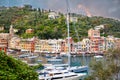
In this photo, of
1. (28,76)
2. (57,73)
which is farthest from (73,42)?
(28,76)

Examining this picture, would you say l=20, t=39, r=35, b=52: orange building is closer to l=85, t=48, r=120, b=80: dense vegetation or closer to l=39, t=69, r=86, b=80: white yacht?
l=39, t=69, r=86, b=80: white yacht

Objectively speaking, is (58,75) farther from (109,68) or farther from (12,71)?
(12,71)

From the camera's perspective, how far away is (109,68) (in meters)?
4.86

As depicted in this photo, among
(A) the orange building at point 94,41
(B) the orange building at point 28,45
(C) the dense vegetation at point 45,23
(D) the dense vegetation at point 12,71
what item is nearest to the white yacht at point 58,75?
(D) the dense vegetation at point 12,71

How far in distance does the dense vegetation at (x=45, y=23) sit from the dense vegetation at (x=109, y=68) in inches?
714

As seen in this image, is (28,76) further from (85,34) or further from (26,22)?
(26,22)

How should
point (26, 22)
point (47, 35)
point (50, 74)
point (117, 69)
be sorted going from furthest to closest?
point (26, 22), point (47, 35), point (50, 74), point (117, 69)

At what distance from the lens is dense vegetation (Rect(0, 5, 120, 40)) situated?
24094mm

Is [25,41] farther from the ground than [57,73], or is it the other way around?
[25,41]

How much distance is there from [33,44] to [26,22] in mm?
4223

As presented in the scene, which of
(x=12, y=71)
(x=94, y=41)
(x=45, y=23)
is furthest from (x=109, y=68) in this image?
(x=45, y=23)

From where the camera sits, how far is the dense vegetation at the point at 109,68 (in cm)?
487

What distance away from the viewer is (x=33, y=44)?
23.0m

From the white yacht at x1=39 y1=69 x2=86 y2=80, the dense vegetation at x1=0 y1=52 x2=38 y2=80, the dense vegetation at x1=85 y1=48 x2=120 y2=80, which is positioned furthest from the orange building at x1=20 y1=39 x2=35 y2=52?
the dense vegetation at x1=0 y1=52 x2=38 y2=80
